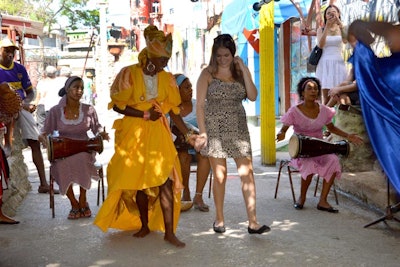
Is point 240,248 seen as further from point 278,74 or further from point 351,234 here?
point 278,74

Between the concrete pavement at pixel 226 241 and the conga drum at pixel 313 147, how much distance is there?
613mm

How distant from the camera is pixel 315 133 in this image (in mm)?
6184

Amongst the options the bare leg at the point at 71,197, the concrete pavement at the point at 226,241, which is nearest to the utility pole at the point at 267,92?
the concrete pavement at the point at 226,241

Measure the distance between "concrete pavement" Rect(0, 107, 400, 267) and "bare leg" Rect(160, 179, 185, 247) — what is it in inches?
3.3

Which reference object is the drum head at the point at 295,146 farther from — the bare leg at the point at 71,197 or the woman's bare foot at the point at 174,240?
the bare leg at the point at 71,197

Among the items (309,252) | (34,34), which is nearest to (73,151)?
(309,252)

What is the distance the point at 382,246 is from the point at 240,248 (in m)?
1.14

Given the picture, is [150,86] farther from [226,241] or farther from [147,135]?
[226,241]

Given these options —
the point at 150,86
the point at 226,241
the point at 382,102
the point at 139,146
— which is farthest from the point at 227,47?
the point at 226,241

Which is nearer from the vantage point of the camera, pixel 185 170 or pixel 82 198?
pixel 82 198

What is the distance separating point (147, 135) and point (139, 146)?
0.12 m

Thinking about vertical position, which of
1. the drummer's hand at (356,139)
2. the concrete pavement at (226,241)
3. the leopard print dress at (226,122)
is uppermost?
the leopard print dress at (226,122)

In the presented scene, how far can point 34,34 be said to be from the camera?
16.8 meters

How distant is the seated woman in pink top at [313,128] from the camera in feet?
19.8
